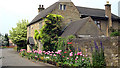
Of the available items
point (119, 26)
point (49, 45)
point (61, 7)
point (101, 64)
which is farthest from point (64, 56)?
point (119, 26)

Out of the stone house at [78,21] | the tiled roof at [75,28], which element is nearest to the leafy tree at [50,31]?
the stone house at [78,21]

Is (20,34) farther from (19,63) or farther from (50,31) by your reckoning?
(19,63)

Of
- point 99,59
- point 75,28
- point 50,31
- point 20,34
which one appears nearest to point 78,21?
point 75,28

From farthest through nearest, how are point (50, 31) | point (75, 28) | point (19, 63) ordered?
point (50, 31), point (75, 28), point (19, 63)

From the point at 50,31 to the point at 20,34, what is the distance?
18544mm

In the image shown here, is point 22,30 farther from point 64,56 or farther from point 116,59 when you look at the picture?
point 116,59

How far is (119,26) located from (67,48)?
1707 centimetres

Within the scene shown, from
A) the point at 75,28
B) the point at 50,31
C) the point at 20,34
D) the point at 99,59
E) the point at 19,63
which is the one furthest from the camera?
the point at 20,34

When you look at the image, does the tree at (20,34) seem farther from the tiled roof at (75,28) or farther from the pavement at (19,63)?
the tiled roof at (75,28)

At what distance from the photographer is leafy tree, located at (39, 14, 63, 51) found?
1750 centimetres

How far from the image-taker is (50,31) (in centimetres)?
1825

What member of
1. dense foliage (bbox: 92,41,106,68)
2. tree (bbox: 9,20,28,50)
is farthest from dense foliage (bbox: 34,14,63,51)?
tree (bbox: 9,20,28,50)

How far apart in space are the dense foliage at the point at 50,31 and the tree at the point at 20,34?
1709 centimetres

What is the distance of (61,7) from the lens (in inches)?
818
